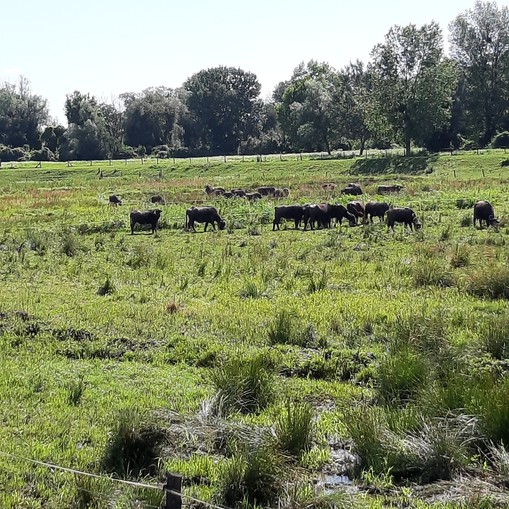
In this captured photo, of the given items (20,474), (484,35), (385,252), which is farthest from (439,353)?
(484,35)

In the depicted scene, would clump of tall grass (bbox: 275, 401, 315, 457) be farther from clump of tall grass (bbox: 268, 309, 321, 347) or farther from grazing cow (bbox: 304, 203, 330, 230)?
grazing cow (bbox: 304, 203, 330, 230)

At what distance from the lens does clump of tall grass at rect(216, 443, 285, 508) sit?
6184 millimetres

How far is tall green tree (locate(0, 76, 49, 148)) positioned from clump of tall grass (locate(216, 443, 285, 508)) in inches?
4237

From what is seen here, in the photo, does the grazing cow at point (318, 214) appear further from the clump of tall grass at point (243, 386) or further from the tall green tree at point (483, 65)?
the tall green tree at point (483, 65)

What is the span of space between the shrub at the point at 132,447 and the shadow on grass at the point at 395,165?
5287 cm

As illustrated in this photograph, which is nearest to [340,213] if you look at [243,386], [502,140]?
[243,386]

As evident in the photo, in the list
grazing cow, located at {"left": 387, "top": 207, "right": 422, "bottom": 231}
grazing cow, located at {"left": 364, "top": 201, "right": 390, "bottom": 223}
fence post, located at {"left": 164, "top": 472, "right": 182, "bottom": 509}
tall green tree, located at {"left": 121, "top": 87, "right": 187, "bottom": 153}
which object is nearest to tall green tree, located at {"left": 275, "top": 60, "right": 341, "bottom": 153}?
tall green tree, located at {"left": 121, "top": 87, "right": 187, "bottom": 153}

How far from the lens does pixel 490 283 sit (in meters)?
14.1

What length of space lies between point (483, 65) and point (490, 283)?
237 feet

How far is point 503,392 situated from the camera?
7.12 metres

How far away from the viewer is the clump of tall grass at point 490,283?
45.3 feet

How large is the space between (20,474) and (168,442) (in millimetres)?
1524

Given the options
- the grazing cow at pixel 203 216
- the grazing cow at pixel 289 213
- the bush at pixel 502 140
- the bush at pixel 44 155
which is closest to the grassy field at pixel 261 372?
the grazing cow at pixel 289 213

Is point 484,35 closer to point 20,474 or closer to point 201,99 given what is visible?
point 201,99
